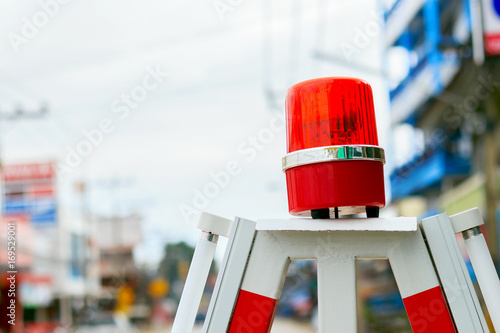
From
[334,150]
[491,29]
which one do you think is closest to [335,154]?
[334,150]

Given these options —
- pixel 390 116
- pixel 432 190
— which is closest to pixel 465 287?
pixel 432 190

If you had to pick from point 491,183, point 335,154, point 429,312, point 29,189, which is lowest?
point 429,312

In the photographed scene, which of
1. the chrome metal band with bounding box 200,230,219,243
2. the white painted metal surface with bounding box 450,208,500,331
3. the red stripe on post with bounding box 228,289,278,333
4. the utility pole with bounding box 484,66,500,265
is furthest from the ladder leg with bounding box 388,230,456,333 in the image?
the utility pole with bounding box 484,66,500,265

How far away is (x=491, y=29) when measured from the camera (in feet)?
28.9

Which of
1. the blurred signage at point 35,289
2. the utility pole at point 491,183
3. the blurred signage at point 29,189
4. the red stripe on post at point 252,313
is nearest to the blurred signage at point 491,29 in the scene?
the utility pole at point 491,183

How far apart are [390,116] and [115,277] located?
4717 centimetres

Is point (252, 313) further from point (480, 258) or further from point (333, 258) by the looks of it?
point (480, 258)

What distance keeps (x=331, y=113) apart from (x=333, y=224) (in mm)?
266

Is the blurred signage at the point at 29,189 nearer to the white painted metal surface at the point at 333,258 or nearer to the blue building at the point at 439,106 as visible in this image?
the blue building at the point at 439,106

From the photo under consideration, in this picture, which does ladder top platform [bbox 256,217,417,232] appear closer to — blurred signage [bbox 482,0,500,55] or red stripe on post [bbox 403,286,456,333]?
red stripe on post [bbox 403,286,456,333]

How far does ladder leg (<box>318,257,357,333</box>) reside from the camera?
1.69 metres

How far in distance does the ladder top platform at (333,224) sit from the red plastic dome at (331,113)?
7.3 inches

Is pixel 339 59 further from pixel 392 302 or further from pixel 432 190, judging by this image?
pixel 432 190

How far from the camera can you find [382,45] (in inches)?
1104
